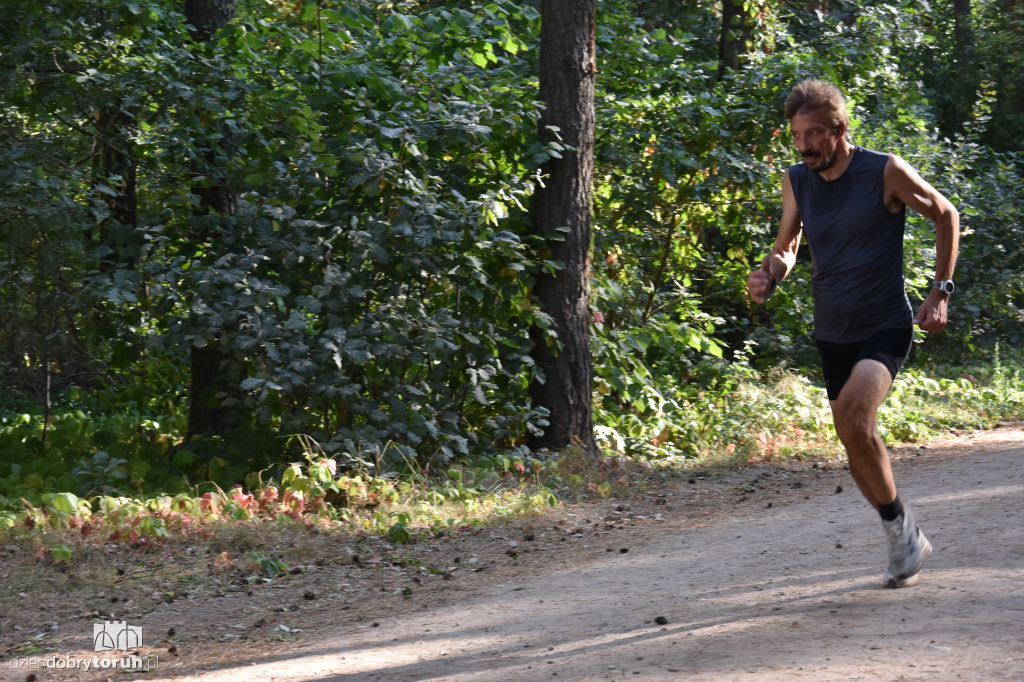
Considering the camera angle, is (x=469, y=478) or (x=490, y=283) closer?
(x=469, y=478)

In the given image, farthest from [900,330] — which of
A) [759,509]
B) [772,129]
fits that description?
[772,129]

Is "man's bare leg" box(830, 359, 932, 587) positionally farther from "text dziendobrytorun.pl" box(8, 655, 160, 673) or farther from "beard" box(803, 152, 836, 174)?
"text dziendobrytorun.pl" box(8, 655, 160, 673)

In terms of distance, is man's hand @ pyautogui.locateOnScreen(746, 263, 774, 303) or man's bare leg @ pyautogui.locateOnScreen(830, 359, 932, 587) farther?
man's hand @ pyautogui.locateOnScreen(746, 263, 774, 303)

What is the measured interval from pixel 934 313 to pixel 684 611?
1681 mm

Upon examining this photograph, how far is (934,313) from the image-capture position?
4.34 m

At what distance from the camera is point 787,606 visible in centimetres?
447

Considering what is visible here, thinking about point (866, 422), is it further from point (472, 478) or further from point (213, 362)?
point (213, 362)

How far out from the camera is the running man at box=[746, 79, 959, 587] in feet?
14.3

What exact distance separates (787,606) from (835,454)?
16.2ft

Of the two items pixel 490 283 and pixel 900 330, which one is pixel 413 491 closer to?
pixel 490 283

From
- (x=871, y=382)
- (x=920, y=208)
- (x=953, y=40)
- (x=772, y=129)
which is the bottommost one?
(x=871, y=382)

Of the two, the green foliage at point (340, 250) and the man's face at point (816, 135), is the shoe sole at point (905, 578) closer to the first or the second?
the man's face at point (816, 135)

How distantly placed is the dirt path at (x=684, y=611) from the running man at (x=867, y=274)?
0.49m

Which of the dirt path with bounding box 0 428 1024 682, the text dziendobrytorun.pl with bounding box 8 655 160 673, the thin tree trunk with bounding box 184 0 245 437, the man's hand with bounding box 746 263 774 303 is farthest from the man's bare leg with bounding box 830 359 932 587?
the thin tree trunk with bounding box 184 0 245 437
